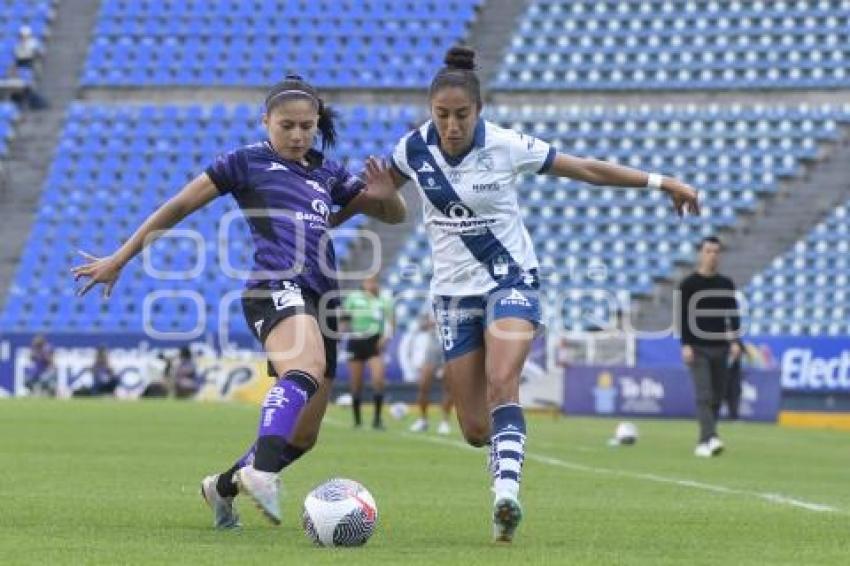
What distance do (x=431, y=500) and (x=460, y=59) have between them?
3.58 meters

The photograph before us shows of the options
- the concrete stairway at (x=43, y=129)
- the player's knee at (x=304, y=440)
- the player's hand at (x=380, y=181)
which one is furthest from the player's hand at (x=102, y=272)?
the concrete stairway at (x=43, y=129)

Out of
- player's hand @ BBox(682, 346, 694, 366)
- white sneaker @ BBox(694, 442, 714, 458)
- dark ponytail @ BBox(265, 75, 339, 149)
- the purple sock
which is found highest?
dark ponytail @ BBox(265, 75, 339, 149)

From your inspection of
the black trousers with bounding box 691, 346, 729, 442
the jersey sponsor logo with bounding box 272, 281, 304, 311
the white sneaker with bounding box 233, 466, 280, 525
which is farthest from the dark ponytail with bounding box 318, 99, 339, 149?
the black trousers with bounding box 691, 346, 729, 442

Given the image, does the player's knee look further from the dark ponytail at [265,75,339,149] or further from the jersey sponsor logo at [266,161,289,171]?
the dark ponytail at [265,75,339,149]

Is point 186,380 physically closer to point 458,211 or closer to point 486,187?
point 458,211

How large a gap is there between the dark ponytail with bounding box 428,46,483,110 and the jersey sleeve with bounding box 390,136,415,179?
42cm

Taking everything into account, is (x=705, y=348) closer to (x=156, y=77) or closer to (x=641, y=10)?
(x=641, y=10)

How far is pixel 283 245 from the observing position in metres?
9.52

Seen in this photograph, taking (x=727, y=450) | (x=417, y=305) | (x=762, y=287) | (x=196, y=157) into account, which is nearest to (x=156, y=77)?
(x=196, y=157)

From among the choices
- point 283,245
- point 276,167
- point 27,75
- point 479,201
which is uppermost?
point 27,75

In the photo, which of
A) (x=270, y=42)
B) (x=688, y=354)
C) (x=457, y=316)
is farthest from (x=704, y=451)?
(x=270, y=42)

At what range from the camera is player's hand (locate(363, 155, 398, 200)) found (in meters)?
10.0

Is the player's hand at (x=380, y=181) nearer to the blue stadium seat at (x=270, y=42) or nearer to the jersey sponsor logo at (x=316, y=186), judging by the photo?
the jersey sponsor logo at (x=316, y=186)

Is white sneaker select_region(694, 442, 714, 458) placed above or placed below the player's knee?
below
